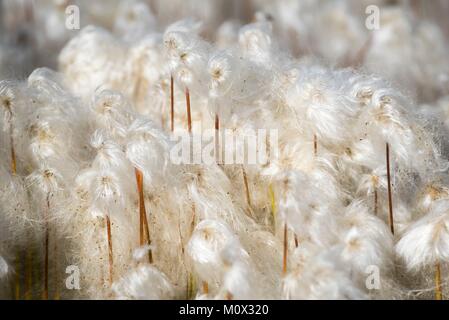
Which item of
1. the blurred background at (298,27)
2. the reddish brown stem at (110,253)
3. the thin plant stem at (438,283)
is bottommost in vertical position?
the thin plant stem at (438,283)

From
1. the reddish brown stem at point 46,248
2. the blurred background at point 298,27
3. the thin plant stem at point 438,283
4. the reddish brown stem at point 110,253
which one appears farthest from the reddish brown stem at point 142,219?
the blurred background at point 298,27

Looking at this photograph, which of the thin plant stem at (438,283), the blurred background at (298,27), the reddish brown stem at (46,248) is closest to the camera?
the thin plant stem at (438,283)

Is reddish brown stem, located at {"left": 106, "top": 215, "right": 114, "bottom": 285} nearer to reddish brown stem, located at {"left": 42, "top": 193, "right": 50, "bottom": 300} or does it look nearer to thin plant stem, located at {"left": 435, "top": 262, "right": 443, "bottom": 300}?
reddish brown stem, located at {"left": 42, "top": 193, "right": 50, "bottom": 300}

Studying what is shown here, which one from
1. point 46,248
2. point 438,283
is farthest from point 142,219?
point 438,283

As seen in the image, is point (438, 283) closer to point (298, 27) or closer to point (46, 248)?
point (46, 248)

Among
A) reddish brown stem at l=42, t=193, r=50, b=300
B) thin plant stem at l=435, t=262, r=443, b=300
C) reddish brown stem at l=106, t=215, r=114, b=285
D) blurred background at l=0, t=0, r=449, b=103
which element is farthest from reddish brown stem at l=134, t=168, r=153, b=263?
blurred background at l=0, t=0, r=449, b=103

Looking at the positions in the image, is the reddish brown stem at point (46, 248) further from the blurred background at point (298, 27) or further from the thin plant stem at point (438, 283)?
Answer: the blurred background at point (298, 27)

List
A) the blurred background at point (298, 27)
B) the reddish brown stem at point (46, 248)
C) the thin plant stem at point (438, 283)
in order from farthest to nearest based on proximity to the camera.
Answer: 1. the blurred background at point (298, 27)
2. the reddish brown stem at point (46, 248)
3. the thin plant stem at point (438, 283)

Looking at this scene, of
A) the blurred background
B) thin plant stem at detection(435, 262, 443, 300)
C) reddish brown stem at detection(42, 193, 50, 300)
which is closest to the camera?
thin plant stem at detection(435, 262, 443, 300)
